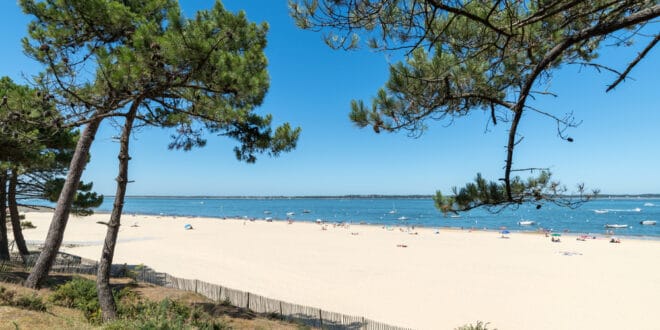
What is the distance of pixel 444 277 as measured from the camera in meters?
17.6

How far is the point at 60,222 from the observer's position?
28.2 feet

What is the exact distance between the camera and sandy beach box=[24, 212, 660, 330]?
38.6 ft

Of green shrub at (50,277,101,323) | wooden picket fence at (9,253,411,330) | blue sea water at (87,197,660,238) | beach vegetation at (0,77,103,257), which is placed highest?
beach vegetation at (0,77,103,257)

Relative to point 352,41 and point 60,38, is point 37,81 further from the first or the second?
point 352,41

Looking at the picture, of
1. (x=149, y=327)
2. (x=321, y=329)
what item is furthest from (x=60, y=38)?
(x=321, y=329)

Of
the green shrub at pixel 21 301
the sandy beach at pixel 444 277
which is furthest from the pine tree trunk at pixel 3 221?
the green shrub at pixel 21 301

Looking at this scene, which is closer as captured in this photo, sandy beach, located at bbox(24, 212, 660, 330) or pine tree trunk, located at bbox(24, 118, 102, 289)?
pine tree trunk, located at bbox(24, 118, 102, 289)

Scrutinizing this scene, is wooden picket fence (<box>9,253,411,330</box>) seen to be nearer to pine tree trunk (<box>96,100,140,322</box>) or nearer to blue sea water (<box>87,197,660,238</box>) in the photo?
pine tree trunk (<box>96,100,140,322</box>)

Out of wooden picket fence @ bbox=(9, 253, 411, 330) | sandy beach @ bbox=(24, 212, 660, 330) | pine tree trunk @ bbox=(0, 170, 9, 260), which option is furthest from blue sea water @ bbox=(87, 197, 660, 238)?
pine tree trunk @ bbox=(0, 170, 9, 260)

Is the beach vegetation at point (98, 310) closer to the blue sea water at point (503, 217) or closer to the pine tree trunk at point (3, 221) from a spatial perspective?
the pine tree trunk at point (3, 221)

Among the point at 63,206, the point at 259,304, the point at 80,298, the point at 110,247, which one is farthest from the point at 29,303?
the point at 259,304

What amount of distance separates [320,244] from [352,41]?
2893 cm

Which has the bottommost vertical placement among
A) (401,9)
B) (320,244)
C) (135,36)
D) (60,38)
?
(320,244)

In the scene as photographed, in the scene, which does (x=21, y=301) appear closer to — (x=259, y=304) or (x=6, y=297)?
(x=6, y=297)
